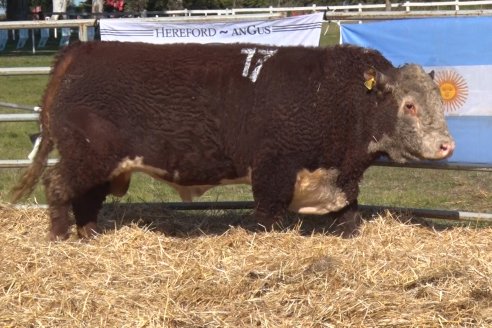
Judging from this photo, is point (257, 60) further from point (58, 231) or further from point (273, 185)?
point (58, 231)

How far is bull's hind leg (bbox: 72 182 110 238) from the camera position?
7.23 m

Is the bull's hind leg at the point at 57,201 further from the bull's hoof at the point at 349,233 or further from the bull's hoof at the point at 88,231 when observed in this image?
the bull's hoof at the point at 349,233

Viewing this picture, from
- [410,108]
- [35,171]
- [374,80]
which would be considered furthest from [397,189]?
[35,171]

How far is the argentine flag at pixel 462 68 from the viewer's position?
7387 mm

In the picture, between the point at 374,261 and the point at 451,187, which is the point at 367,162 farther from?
the point at 451,187

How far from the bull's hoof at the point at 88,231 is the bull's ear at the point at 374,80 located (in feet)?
8.03

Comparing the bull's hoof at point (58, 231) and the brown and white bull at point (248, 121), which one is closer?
the brown and white bull at point (248, 121)

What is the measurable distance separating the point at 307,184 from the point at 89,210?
1795 mm

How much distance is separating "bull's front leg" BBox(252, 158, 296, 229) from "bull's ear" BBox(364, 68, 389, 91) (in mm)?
835

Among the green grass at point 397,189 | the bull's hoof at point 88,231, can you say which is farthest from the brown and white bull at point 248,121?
the green grass at point 397,189

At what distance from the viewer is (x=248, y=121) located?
6742 mm

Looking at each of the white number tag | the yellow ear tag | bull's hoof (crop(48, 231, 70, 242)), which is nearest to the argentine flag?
the yellow ear tag

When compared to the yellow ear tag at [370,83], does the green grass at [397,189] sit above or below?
below

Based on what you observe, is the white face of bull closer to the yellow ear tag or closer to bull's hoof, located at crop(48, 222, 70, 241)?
the yellow ear tag
